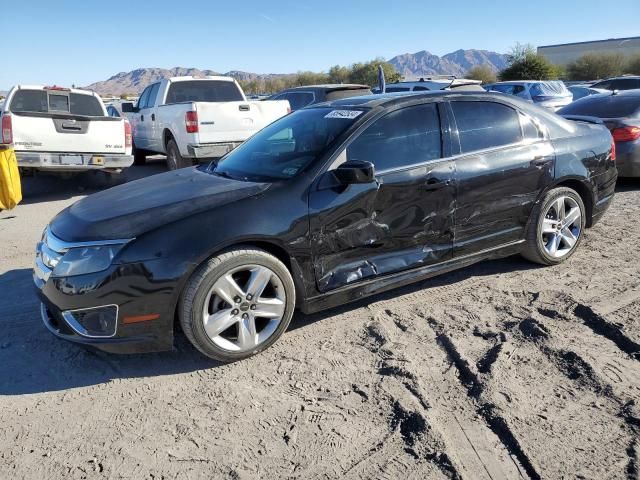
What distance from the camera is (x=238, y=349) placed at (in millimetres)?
3311

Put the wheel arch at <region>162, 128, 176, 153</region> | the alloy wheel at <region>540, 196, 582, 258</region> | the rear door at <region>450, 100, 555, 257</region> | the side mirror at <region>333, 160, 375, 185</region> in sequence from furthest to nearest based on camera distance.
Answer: the wheel arch at <region>162, 128, 176, 153</region>
the alloy wheel at <region>540, 196, 582, 258</region>
the rear door at <region>450, 100, 555, 257</region>
the side mirror at <region>333, 160, 375, 185</region>

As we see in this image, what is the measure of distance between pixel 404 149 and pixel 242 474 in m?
2.53

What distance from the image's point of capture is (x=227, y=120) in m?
9.24

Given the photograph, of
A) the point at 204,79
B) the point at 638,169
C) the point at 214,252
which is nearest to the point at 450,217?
the point at 214,252

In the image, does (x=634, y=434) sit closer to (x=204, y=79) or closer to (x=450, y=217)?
(x=450, y=217)

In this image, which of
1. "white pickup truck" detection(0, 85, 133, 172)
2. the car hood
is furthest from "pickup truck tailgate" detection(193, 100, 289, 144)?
the car hood

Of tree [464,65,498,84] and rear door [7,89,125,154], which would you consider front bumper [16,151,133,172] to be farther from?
tree [464,65,498,84]

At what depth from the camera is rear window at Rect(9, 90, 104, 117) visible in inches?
338

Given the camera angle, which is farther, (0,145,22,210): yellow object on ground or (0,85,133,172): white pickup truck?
(0,85,133,172): white pickup truck

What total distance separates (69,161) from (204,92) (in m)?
3.47

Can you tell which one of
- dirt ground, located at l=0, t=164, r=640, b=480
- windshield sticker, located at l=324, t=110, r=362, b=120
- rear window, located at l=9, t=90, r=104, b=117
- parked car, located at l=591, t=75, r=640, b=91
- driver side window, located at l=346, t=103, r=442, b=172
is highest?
parked car, located at l=591, t=75, r=640, b=91

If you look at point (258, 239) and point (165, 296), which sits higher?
point (258, 239)

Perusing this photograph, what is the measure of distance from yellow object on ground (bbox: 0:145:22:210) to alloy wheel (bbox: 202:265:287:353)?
576 cm

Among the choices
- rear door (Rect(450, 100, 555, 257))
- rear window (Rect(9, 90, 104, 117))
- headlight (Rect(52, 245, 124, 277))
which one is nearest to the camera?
headlight (Rect(52, 245, 124, 277))
